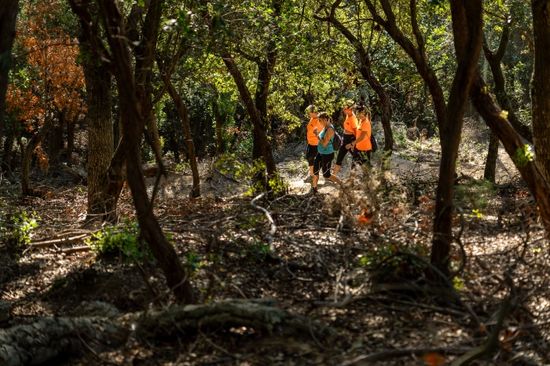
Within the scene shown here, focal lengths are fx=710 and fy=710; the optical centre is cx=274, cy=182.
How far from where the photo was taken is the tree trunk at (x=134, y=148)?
18.9 ft

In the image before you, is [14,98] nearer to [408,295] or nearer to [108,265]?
[108,265]

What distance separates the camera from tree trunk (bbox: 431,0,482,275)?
6148mm

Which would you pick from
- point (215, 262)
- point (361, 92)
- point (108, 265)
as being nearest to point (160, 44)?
point (108, 265)

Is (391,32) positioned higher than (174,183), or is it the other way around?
(391,32)

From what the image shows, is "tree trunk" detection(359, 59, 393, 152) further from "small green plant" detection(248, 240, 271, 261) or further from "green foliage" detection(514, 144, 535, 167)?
"small green plant" detection(248, 240, 271, 261)

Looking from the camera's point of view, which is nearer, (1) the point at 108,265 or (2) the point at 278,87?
(1) the point at 108,265

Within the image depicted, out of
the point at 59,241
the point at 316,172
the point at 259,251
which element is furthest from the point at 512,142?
the point at 59,241

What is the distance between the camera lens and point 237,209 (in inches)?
411

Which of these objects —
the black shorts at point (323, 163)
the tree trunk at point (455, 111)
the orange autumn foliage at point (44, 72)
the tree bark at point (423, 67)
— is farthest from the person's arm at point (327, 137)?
the orange autumn foliage at point (44, 72)

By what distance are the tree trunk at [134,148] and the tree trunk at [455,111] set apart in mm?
2304

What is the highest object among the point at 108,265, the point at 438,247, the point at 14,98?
the point at 14,98

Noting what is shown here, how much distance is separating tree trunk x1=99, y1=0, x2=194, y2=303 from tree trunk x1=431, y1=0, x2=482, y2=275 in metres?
2.30

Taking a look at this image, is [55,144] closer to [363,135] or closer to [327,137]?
[327,137]

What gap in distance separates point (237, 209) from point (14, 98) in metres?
12.5
